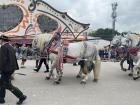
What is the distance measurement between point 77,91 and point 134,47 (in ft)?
12.7

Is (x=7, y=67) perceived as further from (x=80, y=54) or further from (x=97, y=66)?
(x=97, y=66)

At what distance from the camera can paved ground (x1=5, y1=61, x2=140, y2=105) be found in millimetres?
9555

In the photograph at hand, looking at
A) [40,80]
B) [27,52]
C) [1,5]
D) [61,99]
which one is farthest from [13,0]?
[61,99]

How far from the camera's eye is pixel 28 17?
39.2 metres

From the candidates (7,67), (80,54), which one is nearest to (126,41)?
(80,54)

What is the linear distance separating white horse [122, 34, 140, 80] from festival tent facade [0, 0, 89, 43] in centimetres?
2382

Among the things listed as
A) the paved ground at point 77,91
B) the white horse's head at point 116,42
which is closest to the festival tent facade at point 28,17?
the white horse's head at point 116,42

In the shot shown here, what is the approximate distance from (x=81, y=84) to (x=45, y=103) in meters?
3.40

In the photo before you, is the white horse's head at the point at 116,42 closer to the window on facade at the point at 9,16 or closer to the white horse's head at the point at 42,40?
the white horse's head at the point at 42,40

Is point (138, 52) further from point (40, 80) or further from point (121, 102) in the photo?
point (121, 102)

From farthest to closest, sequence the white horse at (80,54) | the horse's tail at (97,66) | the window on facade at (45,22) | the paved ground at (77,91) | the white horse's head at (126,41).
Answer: the window on facade at (45,22)
the white horse's head at (126,41)
the horse's tail at (97,66)
the white horse at (80,54)
the paved ground at (77,91)

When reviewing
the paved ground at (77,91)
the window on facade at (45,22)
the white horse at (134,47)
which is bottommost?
the paved ground at (77,91)

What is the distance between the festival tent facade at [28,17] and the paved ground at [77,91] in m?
24.9

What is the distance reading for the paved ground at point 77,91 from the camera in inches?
376
